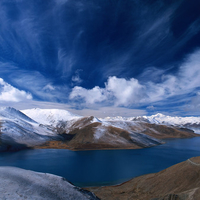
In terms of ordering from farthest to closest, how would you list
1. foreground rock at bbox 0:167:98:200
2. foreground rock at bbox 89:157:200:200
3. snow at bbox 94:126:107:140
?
1. snow at bbox 94:126:107:140
2. foreground rock at bbox 89:157:200:200
3. foreground rock at bbox 0:167:98:200

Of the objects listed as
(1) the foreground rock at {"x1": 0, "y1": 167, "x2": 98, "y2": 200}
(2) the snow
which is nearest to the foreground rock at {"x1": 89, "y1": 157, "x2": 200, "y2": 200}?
(1) the foreground rock at {"x1": 0, "y1": 167, "x2": 98, "y2": 200}

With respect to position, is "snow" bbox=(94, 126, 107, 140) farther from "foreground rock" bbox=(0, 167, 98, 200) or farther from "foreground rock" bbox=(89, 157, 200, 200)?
"foreground rock" bbox=(0, 167, 98, 200)

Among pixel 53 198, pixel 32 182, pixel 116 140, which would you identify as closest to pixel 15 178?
pixel 32 182

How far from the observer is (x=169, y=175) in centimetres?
3312

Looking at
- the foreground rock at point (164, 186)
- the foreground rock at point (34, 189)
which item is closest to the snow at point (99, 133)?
the foreground rock at point (164, 186)

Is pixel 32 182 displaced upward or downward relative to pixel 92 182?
upward

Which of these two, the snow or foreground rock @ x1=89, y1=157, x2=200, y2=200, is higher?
the snow

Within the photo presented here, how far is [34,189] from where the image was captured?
2139 centimetres

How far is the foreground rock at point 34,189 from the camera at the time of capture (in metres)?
18.3

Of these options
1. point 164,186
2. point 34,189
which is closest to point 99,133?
point 164,186

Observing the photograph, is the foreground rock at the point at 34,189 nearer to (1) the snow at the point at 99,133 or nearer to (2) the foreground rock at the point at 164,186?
(2) the foreground rock at the point at 164,186

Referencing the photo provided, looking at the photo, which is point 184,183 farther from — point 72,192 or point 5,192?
point 5,192

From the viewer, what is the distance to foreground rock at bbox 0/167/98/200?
1827cm

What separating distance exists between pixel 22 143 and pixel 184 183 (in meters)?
122
